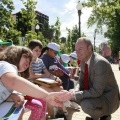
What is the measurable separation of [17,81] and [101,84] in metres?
1.80

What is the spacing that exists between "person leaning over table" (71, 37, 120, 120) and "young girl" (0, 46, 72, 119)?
1.42 m

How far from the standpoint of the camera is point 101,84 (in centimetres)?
342

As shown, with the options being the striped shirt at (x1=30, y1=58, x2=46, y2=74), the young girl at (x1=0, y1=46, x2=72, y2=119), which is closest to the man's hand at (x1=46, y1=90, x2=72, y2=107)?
the young girl at (x1=0, y1=46, x2=72, y2=119)

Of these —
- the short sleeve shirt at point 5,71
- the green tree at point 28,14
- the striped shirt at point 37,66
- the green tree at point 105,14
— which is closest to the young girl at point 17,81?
the short sleeve shirt at point 5,71

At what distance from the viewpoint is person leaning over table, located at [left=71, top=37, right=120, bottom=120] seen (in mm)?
3445

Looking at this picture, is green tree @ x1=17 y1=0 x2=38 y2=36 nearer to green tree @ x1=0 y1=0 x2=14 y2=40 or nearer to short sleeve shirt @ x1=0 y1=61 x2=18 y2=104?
green tree @ x1=0 y1=0 x2=14 y2=40

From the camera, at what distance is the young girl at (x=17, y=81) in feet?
6.15

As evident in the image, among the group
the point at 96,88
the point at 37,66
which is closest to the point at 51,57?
the point at 37,66

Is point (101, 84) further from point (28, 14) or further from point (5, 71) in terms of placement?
point (28, 14)

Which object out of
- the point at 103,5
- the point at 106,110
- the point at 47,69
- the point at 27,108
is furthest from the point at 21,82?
the point at 103,5

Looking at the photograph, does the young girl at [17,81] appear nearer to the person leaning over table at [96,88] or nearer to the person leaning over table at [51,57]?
the person leaning over table at [96,88]

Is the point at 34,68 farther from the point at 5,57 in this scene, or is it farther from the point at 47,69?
the point at 5,57

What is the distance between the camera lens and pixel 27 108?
A: 97.4 inches

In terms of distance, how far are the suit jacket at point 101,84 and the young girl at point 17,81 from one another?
1429 mm
